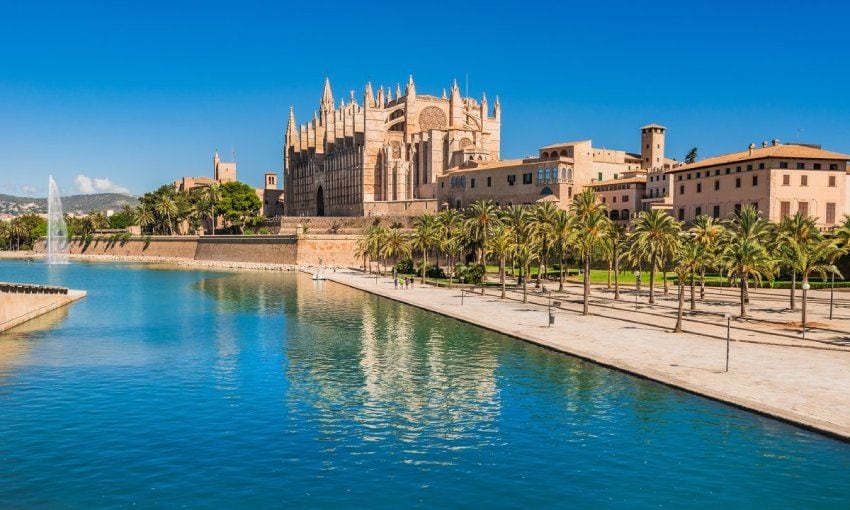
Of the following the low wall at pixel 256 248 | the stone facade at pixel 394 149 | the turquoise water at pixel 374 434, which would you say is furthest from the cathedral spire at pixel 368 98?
the turquoise water at pixel 374 434

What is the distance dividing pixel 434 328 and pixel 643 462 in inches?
886

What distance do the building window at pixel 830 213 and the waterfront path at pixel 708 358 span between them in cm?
3390

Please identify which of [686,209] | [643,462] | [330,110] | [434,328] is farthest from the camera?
[330,110]

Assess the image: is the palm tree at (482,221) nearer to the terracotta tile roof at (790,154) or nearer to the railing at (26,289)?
the terracotta tile roof at (790,154)

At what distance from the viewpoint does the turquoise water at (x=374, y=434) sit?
52.1 feet

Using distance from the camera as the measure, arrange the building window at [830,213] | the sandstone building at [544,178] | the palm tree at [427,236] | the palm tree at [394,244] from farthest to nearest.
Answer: the sandstone building at [544,178], the palm tree at [394,244], the palm tree at [427,236], the building window at [830,213]


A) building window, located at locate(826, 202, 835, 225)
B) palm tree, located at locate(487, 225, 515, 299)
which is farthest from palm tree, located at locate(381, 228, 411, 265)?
building window, located at locate(826, 202, 835, 225)

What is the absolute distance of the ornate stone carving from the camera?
116312mm

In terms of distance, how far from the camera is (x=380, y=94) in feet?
431

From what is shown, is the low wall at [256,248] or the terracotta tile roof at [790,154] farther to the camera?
the low wall at [256,248]

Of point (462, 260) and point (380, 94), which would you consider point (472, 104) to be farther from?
point (462, 260)

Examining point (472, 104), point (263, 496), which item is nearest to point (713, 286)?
point (263, 496)

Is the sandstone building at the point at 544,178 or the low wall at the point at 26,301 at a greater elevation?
the sandstone building at the point at 544,178

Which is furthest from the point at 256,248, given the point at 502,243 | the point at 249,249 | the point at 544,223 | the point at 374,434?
the point at 374,434
